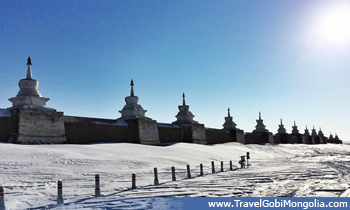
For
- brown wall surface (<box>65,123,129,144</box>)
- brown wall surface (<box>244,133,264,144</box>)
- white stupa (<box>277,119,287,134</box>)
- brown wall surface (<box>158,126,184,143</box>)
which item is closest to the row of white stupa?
brown wall surface (<box>158,126,184,143</box>)

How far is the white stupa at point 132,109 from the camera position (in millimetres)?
27703

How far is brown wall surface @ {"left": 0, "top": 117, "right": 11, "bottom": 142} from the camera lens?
18516 mm

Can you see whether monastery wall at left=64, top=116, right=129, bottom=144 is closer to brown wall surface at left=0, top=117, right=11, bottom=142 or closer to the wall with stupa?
the wall with stupa

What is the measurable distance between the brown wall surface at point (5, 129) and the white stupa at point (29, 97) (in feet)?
4.16

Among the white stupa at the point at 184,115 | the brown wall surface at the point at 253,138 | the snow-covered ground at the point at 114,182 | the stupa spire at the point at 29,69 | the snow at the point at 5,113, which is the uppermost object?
the stupa spire at the point at 29,69


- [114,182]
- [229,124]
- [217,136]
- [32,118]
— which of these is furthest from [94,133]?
[229,124]

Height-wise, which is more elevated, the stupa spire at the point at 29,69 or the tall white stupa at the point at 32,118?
the stupa spire at the point at 29,69

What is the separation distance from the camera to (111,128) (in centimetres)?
2480

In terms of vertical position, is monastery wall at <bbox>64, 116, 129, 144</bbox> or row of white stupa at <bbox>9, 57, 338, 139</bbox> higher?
row of white stupa at <bbox>9, 57, 338, 139</bbox>

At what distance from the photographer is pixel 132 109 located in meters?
27.8

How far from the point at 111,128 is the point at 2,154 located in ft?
36.5

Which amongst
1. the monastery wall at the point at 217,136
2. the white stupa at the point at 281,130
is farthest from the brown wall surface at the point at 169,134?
the white stupa at the point at 281,130

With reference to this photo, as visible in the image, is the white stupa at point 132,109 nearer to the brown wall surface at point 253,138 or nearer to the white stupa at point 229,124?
the white stupa at point 229,124

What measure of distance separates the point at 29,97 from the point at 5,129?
2.56 meters
